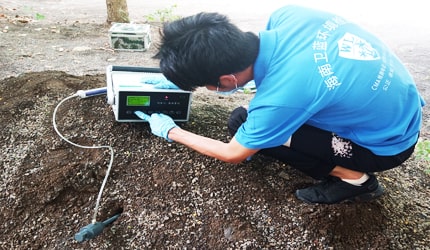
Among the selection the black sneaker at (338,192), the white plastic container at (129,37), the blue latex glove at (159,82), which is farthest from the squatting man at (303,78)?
the white plastic container at (129,37)

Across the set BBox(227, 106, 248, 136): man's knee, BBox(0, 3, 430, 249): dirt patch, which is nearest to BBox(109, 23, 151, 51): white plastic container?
BBox(0, 3, 430, 249): dirt patch

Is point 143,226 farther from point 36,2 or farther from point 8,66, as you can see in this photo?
point 36,2

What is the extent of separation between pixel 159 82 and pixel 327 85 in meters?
0.76

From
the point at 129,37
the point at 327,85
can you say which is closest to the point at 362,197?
the point at 327,85

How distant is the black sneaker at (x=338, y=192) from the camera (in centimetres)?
145

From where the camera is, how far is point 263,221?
4.57ft

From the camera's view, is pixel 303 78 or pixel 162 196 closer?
pixel 303 78

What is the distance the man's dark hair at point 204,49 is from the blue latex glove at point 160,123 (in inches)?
14.2

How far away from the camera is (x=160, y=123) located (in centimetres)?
154

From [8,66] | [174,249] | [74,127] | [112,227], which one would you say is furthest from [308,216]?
[8,66]

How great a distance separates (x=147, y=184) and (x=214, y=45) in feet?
2.23

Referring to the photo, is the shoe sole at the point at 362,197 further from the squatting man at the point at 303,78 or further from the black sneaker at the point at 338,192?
the squatting man at the point at 303,78

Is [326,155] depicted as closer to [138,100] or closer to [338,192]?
[338,192]

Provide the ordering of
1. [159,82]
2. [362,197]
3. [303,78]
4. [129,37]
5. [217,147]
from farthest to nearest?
[129,37]
[159,82]
[362,197]
[217,147]
[303,78]
